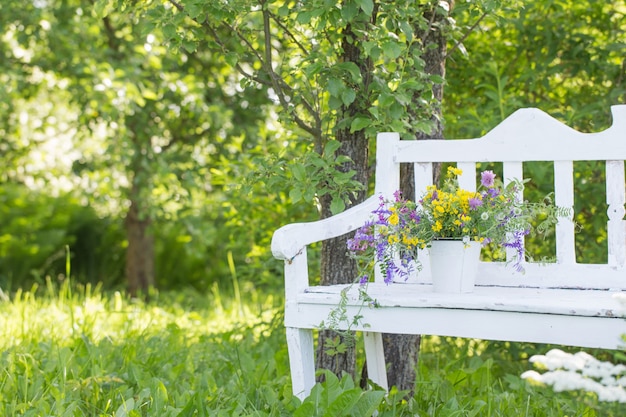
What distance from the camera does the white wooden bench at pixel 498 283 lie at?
1.81m

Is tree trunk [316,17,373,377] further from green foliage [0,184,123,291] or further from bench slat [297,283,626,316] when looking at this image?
green foliage [0,184,123,291]

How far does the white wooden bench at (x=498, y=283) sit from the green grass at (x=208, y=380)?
199 mm

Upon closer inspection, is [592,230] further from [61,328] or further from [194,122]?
[194,122]

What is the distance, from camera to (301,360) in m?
2.13

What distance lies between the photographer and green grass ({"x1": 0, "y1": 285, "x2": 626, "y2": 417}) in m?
2.21

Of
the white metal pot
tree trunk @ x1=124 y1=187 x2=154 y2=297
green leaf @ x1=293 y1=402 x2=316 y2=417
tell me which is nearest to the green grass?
green leaf @ x1=293 y1=402 x2=316 y2=417

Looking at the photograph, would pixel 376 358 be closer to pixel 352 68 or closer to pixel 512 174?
pixel 512 174

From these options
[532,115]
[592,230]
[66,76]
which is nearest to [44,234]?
[66,76]

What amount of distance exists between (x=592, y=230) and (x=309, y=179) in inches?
56.4

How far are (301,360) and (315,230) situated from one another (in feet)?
1.18

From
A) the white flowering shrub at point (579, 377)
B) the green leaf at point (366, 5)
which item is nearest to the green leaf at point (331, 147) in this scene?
the green leaf at point (366, 5)

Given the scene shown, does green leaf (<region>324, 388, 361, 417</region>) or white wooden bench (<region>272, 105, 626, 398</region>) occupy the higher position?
white wooden bench (<region>272, 105, 626, 398</region>)

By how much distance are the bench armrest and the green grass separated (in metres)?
0.36

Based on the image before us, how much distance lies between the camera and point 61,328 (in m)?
3.43
